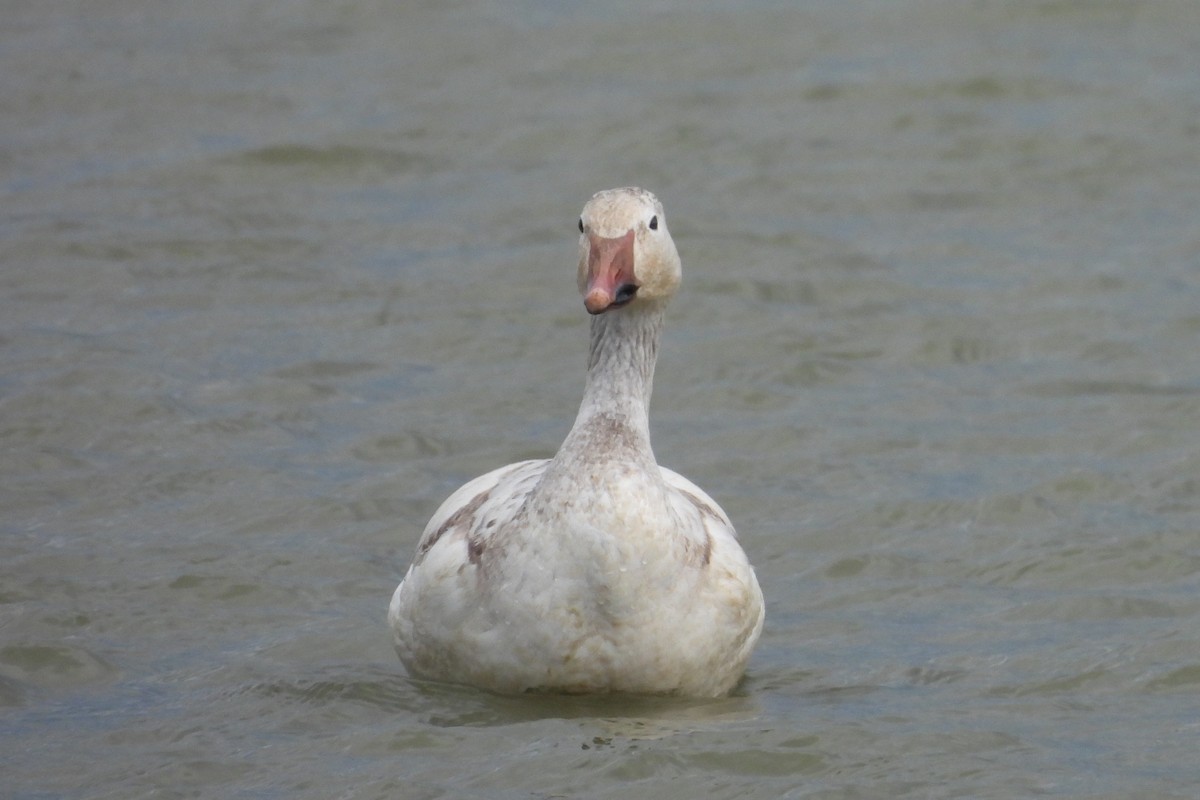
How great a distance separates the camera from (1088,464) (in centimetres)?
1049

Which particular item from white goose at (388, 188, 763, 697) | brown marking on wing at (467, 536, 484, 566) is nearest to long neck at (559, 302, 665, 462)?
white goose at (388, 188, 763, 697)

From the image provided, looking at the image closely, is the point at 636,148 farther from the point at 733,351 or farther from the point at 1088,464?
the point at 1088,464

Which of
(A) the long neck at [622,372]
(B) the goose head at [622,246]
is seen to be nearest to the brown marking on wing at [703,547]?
(A) the long neck at [622,372]

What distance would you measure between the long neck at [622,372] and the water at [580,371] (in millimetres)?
1040

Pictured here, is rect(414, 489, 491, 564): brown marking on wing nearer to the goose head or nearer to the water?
the water

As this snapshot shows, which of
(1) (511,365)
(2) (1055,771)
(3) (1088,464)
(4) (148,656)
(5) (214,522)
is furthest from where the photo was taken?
(1) (511,365)

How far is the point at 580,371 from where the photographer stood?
11.9m

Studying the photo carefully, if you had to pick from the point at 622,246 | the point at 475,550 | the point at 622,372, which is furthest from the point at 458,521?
the point at 622,246

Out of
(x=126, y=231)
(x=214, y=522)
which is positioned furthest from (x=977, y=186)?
(x=214, y=522)

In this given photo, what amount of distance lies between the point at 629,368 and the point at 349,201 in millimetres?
7467

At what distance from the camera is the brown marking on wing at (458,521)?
7.57m

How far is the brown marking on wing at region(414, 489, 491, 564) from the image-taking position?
7.57m

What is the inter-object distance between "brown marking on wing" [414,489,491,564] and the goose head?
3.24ft

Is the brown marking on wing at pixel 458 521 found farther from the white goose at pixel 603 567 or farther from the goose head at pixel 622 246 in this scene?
the goose head at pixel 622 246
